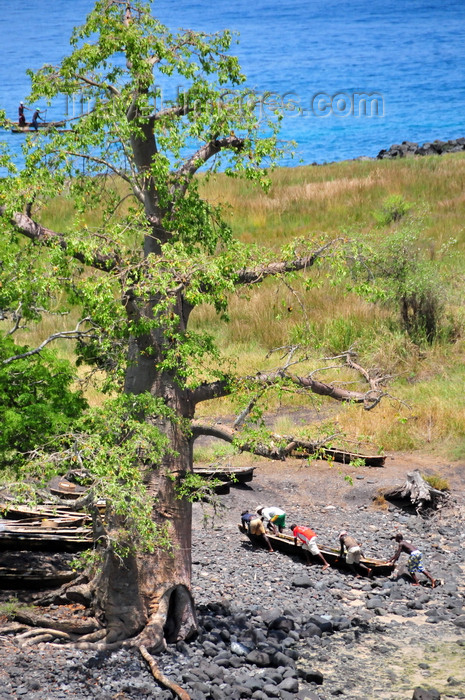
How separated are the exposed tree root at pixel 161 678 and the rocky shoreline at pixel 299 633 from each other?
97 mm

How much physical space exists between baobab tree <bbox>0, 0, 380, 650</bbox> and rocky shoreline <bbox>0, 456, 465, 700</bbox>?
78 cm

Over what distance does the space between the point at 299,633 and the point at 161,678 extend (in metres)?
3.16

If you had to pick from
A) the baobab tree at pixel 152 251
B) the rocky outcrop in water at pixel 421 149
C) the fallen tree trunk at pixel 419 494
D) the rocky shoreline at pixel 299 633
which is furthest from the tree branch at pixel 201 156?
the rocky outcrop in water at pixel 421 149

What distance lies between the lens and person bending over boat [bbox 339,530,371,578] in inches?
627

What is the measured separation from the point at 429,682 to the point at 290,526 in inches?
271

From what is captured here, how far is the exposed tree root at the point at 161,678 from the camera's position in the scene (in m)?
10.8

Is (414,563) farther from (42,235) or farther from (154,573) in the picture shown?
(42,235)

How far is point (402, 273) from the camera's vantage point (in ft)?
91.8

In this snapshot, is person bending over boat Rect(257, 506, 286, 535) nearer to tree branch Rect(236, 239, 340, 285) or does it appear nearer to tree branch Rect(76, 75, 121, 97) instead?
tree branch Rect(236, 239, 340, 285)

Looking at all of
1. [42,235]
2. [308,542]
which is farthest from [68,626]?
[42,235]

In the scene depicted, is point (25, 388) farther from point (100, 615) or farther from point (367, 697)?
point (367, 697)

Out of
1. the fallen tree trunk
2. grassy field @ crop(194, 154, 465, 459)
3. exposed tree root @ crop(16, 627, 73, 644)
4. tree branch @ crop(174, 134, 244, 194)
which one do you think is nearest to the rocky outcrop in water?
grassy field @ crop(194, 154, 465, 459)

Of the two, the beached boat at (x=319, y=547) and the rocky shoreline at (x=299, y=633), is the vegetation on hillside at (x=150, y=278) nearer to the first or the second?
the rocky shoreline at (x=299, y=633)

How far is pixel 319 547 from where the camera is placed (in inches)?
665
